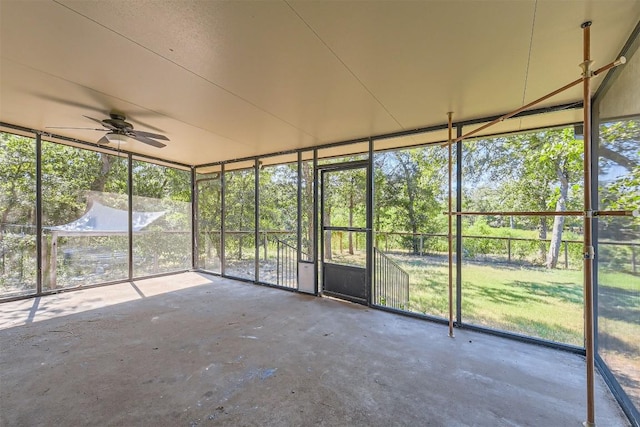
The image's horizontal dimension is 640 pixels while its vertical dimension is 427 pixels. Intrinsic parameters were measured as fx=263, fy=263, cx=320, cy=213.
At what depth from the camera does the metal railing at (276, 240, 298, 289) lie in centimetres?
489

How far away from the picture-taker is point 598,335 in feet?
7.48

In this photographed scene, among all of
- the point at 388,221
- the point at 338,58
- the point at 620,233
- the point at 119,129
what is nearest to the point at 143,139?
the point at 119,129

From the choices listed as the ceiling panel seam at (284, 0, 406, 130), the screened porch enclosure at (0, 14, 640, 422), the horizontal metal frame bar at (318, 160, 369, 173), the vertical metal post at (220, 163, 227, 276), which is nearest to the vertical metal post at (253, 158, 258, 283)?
the screened porch enclosure at (0, 14, 640, 422)

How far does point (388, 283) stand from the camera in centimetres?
403

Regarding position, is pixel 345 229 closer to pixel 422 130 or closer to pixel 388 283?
pixel 388 283

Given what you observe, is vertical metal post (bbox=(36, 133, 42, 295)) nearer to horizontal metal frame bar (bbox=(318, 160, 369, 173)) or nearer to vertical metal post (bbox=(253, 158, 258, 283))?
vertical metal post (bbox=(253, 158, 258, 283))

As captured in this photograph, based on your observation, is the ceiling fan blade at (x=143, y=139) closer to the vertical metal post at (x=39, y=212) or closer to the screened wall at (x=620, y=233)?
the vertical metal post at (x=39, y=212)

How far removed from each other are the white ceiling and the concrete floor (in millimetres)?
2437

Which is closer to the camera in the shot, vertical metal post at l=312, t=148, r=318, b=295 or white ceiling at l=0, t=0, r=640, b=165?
white ceiling at l=0, t=0, r=640, b=165

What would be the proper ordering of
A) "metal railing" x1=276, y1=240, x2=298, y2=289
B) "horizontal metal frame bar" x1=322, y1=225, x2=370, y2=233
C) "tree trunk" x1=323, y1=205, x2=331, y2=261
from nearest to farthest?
"horizontal metal frame bar" x1=322, y1=225, x2=370, y2=233 < "tree trunk" x1=323, y1=205, x2=331, y2=261 < "metal railing" x1=276, y1=240, x2=298, y2=289

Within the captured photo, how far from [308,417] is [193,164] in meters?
5.66

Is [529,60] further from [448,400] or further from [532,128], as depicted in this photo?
[448,400]

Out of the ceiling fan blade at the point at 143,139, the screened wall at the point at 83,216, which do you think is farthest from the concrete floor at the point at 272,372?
the ceiling fan blade at the point at 143,139

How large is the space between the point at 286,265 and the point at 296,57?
12.5 ft
